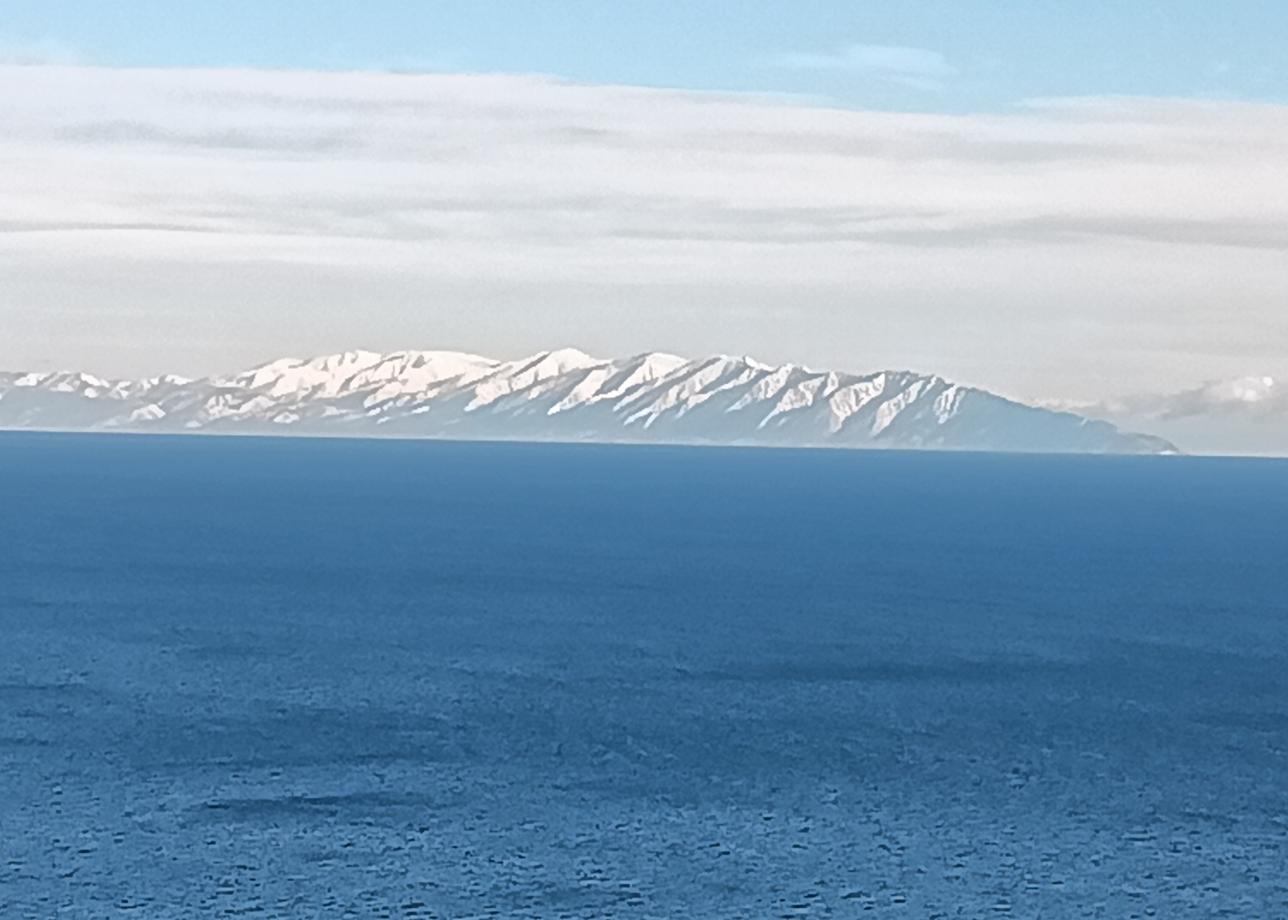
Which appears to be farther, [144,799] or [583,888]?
[144,799]

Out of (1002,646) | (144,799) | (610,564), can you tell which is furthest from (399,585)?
(144,799)

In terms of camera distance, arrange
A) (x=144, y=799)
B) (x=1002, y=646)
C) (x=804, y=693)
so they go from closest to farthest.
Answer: (x=144, y=799) → (x=804, y=693) → (x=1002, y=646)

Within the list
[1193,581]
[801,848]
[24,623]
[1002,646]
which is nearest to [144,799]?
[801,848]

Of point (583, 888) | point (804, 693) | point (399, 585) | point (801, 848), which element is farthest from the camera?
point (399, 585)

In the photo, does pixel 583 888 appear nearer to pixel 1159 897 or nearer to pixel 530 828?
pixel 530 828

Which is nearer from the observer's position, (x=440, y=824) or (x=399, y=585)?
(x=440, y=824)

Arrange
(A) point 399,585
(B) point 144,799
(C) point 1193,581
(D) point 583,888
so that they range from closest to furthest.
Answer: (D) point 583,888 < (B) point 144,799 < (A) point 399,585 < (C) point 1193,581

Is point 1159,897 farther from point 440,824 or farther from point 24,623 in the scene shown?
point 24,623

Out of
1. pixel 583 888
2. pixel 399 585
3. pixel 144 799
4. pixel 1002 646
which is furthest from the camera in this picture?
pixel 399 585
